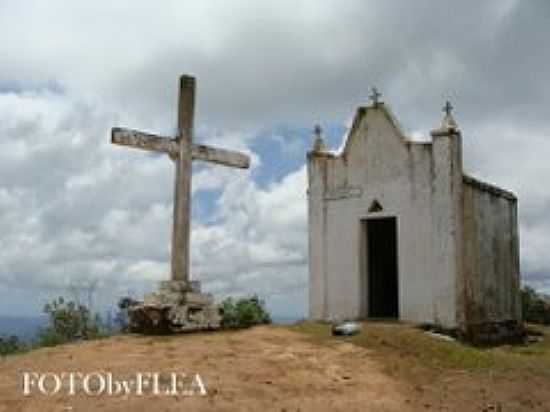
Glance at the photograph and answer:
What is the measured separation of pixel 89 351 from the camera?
12039mm

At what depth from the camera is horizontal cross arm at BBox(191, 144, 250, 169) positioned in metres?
14.9

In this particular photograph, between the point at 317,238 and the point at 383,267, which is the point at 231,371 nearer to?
the point at 317,238

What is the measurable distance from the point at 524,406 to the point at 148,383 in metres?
4.51

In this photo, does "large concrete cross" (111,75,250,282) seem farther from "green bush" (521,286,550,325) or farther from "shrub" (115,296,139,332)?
"green bush" (521,286,550,325)

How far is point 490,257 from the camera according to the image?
18203 mm

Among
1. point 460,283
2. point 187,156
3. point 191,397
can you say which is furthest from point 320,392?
point 460,283

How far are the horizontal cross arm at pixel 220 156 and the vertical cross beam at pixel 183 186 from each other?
206mm

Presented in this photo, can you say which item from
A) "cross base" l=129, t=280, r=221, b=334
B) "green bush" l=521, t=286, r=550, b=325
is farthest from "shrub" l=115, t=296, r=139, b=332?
"green bush" l=521, t=286, r=550, b=325

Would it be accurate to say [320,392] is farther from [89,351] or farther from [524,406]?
[89,351]

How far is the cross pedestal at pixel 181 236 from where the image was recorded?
13.7 m

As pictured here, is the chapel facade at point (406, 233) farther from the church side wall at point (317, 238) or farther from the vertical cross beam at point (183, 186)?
the vertical cross beam at point (183, 186)

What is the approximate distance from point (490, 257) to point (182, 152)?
7.49 metres

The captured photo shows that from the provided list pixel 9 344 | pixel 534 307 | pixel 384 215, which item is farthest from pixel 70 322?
pixel 534 307

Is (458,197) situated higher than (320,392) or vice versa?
(458,197)
